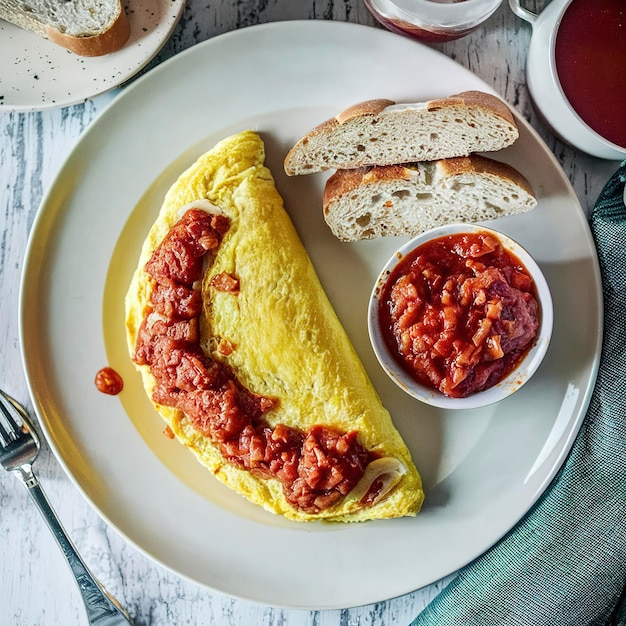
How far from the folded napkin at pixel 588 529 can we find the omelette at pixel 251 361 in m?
0.59

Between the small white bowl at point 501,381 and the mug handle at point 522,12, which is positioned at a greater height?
the mug handle at point 522,12

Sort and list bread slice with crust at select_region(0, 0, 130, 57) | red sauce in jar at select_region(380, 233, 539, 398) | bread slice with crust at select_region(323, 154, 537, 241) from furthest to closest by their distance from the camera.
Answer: bread slice with crust at select_region(0, 0, 130, 57) → bread slice with crust at select_region(323, 154, 537, 241) → red sauce in jar at select_region(380, 233, 539, 398)

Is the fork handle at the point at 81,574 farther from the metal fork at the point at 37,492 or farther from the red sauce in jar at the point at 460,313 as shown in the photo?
the red sauce in jar at the point at 460,313

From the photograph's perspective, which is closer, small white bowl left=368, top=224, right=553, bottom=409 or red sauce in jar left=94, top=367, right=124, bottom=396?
small white bowl left=368, top=224, right=553, bottom=409

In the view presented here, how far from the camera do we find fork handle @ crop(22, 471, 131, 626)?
→ 3.45 meters

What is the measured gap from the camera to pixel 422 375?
9.71ft

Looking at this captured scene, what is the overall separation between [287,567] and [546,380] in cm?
154

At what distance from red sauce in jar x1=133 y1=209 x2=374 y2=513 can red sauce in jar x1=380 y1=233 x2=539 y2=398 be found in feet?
1.73

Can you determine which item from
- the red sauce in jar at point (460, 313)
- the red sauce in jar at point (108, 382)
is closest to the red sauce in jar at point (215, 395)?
the red sauce in jar at point (108, 382)

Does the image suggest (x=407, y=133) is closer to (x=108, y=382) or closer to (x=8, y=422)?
(x=108, y=382)

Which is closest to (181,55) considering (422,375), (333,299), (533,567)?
(333,299)

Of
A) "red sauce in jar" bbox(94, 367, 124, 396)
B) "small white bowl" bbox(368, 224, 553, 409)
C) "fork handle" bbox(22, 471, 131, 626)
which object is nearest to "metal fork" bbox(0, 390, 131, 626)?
"fork handle" bbox(22, 471, 131, 626)

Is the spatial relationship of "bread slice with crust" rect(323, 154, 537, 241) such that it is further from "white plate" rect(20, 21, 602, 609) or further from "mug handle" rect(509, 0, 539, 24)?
"mug handle" rect(509, 0, 539, 24)

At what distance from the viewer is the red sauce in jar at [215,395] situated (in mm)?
2979
